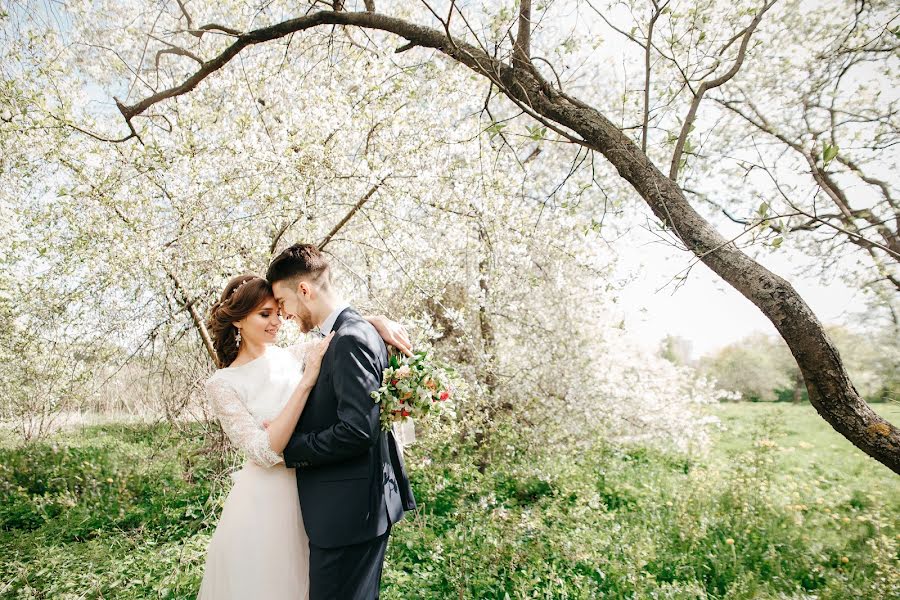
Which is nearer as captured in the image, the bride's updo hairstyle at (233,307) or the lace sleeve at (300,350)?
the bride's updo hairstyle at (233,307)

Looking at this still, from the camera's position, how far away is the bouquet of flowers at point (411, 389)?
1.91 metres

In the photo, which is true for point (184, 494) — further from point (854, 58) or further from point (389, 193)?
point (854, 58)

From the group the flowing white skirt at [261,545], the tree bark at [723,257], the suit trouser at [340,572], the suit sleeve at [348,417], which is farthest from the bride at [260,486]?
the tree bark at [723,257]

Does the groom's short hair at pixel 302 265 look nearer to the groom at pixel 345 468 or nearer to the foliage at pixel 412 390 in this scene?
the groom at pixel 345 468

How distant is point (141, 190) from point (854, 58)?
6.57 m

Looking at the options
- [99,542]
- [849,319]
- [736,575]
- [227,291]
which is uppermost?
[849,319]

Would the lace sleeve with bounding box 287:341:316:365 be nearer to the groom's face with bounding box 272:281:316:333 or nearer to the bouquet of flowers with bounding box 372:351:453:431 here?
the groom's face with bounding box 272:281:316:333

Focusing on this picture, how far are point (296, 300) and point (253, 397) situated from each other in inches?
19.5

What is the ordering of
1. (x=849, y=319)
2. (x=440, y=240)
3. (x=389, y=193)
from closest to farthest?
(x=849, y=319), (x=389, y=193), (x=440, y=240)

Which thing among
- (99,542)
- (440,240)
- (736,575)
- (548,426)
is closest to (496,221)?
(440,240)

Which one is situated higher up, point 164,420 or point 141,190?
point 141,190

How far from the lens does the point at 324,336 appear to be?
208 centimetres

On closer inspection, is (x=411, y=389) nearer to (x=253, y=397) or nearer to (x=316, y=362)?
(x=316, y=362)

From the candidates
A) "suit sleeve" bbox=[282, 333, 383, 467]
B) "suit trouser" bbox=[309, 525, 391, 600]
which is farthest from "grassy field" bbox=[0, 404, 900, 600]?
"suit sleeve" bbox=[282, 333, 383, 467]
